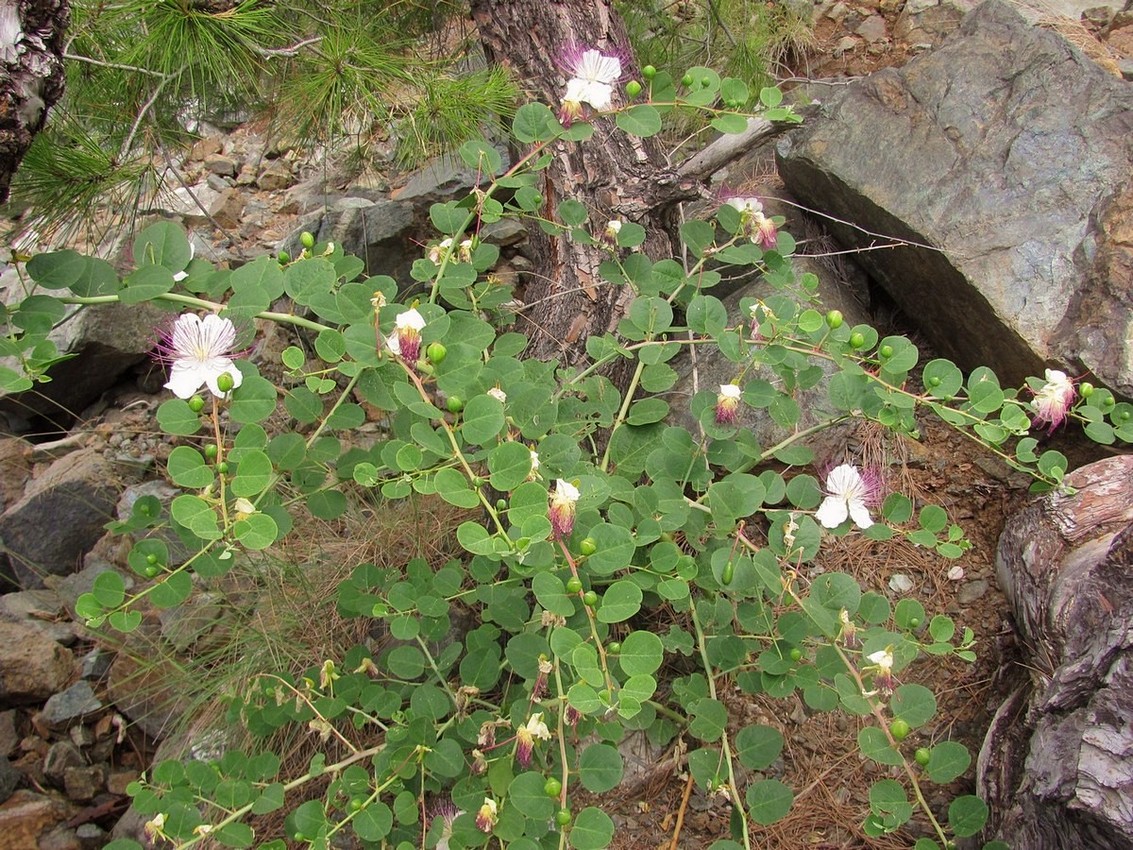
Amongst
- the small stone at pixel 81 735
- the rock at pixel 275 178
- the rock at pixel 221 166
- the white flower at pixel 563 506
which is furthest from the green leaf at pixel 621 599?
the rock at pixel 221 166

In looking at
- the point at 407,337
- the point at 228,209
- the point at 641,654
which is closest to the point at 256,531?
the point at 407,337

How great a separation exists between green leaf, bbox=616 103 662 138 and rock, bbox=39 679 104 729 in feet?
6.62

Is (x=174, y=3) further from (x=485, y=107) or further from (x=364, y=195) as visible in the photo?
(x=364, y=195)

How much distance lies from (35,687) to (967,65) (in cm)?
320

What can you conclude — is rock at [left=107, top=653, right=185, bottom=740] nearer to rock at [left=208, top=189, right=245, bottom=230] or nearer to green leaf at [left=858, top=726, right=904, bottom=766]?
green leaf at [left=858, top=726, right=904, bottom=766]

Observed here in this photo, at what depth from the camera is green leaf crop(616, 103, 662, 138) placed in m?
1.50

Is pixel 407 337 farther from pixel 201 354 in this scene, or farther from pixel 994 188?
pixel 994 188

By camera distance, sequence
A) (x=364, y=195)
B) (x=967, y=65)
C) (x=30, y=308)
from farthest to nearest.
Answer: (x=364, y=195), (x=967, y=65), (x=30, y=308)

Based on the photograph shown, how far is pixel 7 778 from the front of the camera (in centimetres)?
212

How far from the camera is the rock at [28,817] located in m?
1.99

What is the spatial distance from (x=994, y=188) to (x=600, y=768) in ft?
6.48

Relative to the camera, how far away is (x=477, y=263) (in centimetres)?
174

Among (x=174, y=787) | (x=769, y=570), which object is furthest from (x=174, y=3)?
(x=769, y=570)

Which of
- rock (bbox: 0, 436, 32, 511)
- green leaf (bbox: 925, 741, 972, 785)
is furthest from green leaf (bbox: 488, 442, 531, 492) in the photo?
rock (bbox: 0, 436, 32, 511)
